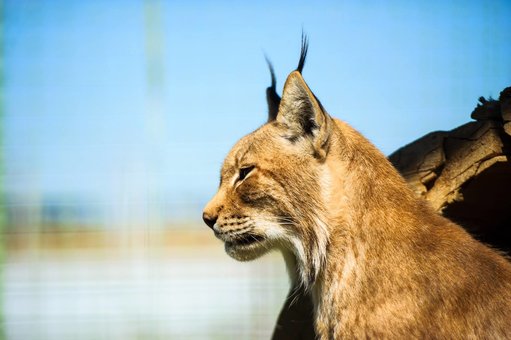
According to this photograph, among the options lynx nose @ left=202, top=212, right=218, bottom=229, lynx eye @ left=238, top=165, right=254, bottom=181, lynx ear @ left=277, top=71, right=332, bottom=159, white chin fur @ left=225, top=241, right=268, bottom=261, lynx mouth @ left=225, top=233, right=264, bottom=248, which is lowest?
white chin fur @ left=225, top=241, right=268, bottom=261

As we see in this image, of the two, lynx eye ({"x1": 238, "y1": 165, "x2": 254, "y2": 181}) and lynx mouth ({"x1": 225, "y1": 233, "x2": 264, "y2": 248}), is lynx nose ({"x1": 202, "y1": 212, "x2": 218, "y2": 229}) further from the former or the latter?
lynx eye ({"x1": 238, "y1": 165, "x2": 254, "y2": 181})

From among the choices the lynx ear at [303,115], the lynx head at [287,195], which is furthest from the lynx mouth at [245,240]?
the lynx ear at [303,115]

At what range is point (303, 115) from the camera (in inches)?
132

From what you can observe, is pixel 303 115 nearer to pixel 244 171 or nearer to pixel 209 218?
pixel 244 171

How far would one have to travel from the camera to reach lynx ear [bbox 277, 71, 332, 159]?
325cm

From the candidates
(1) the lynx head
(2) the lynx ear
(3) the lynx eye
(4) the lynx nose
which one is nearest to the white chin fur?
(1) the lynx head

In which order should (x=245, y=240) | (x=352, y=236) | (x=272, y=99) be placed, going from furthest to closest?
(x=272, y=99)
(x=245, y=240)
(x=352, y=236)

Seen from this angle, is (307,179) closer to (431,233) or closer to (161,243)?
(431,233)

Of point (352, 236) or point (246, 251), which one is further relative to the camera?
point (246, 251)

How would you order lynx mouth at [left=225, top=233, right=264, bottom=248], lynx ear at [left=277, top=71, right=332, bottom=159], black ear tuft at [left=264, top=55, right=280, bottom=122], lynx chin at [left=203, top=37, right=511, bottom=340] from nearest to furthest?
lynx chin at [left=203, top=37, right=511, bottom=340], lynx ear at [left=277, top=71, right=332, bottom=159], lynx mouth at [left=225, top=233, right=264, bottom=248], black ear tuft at [left=264, top=55, right=280, bottom=122]

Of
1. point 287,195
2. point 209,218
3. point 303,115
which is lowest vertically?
point 209,218

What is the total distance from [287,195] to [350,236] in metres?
0.36

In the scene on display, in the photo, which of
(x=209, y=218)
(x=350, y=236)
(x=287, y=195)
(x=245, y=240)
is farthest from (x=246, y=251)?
(x=350, y=236)

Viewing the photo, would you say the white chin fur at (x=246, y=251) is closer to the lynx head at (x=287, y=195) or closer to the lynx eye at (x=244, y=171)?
the lynx head at (x=287, y=195)
